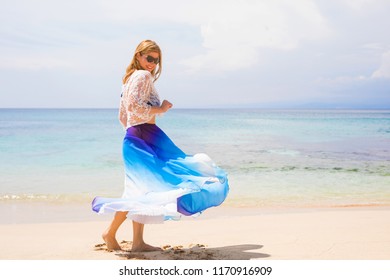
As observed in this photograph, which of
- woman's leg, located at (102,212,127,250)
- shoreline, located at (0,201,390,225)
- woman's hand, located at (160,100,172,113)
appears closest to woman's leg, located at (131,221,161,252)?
woman's leg, located at (102,212,127,250)

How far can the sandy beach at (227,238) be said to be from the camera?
13.7 feet

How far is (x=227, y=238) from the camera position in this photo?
16.3 feet

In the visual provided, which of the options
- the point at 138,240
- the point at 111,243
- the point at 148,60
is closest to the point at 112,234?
the point at 111,243

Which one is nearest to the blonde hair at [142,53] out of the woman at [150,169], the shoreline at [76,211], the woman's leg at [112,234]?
the woman at [150,169]

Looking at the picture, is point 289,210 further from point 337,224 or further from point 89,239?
point 89,239

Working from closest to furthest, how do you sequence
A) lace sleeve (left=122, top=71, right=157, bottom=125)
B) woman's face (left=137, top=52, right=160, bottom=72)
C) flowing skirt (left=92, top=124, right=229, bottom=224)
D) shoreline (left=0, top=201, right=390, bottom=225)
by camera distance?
1. flowing skirt (left=92, top=124, right=229, bottom=224)
2. lace sleeve (left=122, top=71, right=157, bottom=125)
3. woman's face (left=137, top=52, right=160, bottom=72)
4. shoreline (left=0, top=201, right=390, bottom=225)

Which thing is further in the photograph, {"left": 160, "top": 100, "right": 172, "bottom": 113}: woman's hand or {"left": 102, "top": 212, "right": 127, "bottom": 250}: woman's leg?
{"left": 102, "top": 212, "right": 127, "bottom": 250}: woman's leg

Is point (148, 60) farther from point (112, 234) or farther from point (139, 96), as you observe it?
point (112, 234)

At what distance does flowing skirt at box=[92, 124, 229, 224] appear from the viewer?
3.70m

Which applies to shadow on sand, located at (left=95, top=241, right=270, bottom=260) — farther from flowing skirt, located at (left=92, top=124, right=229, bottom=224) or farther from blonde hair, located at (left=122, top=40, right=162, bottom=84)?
blonde hair, located at (left=122, top=40, right=162, bottom=84)

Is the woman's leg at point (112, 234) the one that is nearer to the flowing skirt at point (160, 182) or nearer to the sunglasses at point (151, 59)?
the flowing skirt at point (160, 182)
